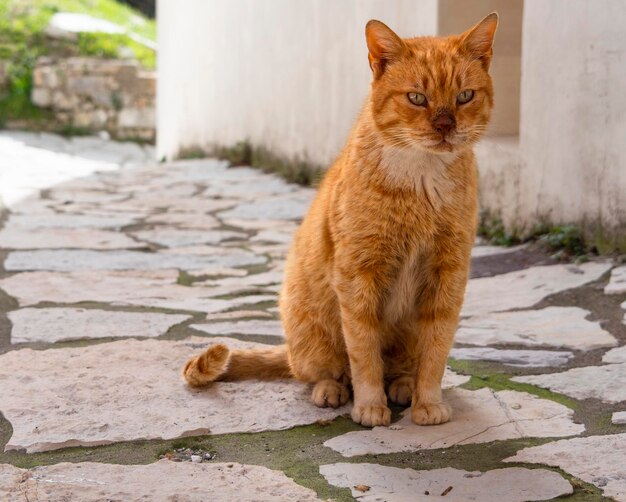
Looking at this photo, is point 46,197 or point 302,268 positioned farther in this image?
point 46,197

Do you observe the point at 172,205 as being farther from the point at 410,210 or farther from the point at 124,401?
the point at 410,210

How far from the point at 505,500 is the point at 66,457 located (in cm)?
114

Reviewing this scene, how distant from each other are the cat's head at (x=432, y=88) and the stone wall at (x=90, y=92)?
13.5 meters

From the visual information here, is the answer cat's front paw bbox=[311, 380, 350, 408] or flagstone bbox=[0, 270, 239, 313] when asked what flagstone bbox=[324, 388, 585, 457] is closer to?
cat's front paw bbox=[311, 380, 350, 408]

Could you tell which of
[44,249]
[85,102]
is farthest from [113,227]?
[85,102]

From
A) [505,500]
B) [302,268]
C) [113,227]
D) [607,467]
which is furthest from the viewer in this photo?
[113,227]

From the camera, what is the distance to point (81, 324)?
12.0 feet

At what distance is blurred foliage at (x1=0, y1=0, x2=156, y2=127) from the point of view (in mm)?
15180

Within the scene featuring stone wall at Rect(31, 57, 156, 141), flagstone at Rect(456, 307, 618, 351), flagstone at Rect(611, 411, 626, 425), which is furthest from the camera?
stone wall at Rect(31, 57, 156, 141)

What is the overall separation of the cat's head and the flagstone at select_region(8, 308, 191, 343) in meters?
1.49

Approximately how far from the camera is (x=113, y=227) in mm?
6047

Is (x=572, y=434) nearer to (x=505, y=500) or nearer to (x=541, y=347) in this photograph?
(x=505, y=500)

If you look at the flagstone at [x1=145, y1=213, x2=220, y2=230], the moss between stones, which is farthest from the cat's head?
the flagstone at [x1=145, y1=213, x2=220, y2=230]

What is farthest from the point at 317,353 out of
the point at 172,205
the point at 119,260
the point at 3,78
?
the point at 3,78
